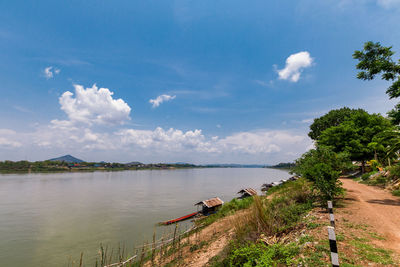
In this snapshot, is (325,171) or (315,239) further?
(325,171)

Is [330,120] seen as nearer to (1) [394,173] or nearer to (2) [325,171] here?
(1) [394,173]

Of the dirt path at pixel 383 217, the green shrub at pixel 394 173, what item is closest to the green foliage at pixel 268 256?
the dirt path at pixel 383 217

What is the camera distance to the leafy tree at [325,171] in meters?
9.75

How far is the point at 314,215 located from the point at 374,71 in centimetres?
1085

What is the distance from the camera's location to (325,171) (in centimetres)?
984

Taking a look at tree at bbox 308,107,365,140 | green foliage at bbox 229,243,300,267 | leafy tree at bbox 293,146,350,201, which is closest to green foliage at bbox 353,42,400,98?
leafy tree at bbox 293,146,350,201

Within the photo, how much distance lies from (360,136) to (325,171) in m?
24.8

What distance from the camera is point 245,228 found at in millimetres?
7957

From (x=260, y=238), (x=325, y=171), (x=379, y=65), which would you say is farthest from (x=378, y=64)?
(x=260, y=238)

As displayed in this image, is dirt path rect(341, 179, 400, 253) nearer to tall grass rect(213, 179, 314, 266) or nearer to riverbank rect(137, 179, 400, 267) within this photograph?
riverbank rect(137, 179, 400, 267)

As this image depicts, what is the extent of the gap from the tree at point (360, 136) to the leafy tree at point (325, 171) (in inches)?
746

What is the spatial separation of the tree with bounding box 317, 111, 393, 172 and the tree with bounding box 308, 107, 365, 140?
12.8 metres

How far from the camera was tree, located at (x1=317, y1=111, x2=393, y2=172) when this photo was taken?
26.1 meters

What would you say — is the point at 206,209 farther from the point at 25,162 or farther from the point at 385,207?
the point at 25,162
